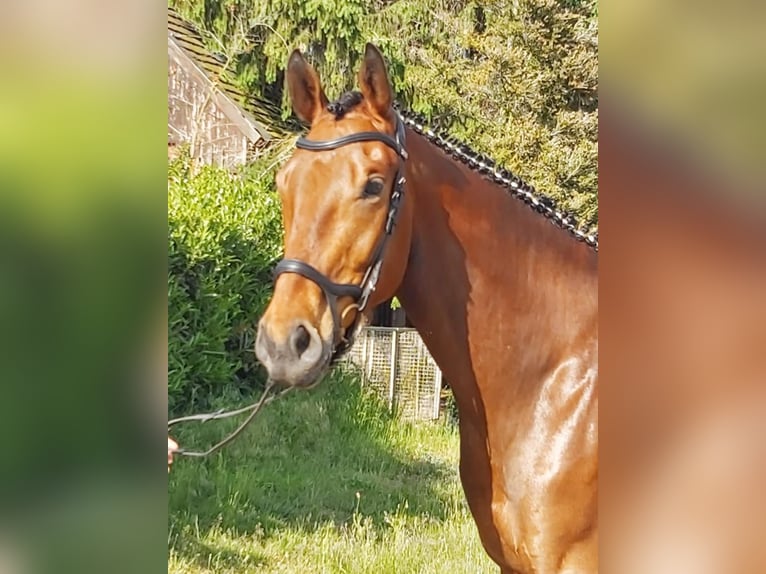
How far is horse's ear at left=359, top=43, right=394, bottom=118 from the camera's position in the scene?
69.0 inches

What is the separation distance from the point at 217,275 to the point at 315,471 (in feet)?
3.44

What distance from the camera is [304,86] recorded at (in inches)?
73.4

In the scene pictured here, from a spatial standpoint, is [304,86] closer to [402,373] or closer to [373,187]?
[373,187]

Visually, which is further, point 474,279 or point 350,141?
point 474,279

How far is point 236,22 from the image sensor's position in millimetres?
3199

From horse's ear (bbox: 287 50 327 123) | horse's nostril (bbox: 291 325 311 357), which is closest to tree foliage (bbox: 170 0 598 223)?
horse's ear (bbox: 287 50 327 123)

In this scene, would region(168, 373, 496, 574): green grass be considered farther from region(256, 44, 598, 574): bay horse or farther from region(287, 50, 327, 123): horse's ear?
region(287, 50, 327, 123): horse's ear

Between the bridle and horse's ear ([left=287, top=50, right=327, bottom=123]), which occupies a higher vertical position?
horse's ear ([left=287, top=50, right=327, bottom=123])

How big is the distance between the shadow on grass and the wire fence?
0.08 m
